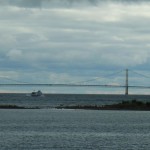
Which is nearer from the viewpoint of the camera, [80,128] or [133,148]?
[133,148]

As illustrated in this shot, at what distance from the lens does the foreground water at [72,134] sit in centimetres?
6469

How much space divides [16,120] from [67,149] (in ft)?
141

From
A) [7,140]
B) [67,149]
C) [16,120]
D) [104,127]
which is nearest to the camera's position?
[67,149]

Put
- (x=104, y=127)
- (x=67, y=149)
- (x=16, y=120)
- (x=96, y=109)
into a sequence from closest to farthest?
1. (x=67, y=149)
2. (x=104, y=127)
3. (x=16, y=120)
4. (x=96, y=109)

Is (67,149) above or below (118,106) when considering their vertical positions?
below

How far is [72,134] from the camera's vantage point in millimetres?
77375

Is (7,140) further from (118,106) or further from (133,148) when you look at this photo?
(118,106)

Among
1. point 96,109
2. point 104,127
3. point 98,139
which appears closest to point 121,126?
point 104,127

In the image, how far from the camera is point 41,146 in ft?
210

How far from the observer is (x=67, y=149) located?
203 ft

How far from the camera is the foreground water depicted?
64.7 meters

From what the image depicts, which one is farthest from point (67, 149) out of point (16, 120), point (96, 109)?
point (96, 109)

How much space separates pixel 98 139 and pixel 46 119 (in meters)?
36.8

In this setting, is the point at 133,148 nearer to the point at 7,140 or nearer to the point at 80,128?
the point at 7,140
